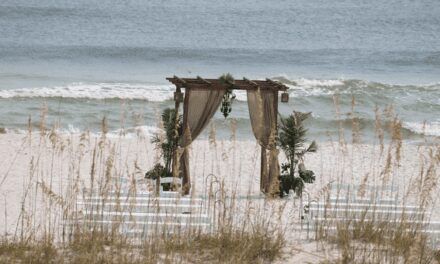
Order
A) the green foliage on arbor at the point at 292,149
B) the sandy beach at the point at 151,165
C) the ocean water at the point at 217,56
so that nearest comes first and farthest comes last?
the sandy beach at the point at 151,165 → the green foliage on arbor at the point at 292,149 → the ocean water at the point at 217,56

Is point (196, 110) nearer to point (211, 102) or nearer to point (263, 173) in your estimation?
point (211, 102)

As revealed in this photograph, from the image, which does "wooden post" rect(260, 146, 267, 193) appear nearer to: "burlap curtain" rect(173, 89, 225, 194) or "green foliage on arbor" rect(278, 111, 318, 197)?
"green foliage on arbor" rect(278, 111, 318, 197)

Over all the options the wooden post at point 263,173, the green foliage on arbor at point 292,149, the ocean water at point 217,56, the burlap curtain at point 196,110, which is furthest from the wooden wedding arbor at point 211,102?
the ocean water at point 217,56

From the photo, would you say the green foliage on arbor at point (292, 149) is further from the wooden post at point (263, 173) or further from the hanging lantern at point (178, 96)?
the hanging lantern at point (178, 96)

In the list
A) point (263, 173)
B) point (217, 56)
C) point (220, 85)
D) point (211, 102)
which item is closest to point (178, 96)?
point (211, 102)

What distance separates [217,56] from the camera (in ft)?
141

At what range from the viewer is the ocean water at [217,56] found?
85.6 feet

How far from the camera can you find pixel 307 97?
1166 inches

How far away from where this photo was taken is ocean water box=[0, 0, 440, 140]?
26078 millimetres

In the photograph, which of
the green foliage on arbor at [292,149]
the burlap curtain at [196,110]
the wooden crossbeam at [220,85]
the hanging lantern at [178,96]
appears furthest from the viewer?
the green foliage on arbor at [292,149]

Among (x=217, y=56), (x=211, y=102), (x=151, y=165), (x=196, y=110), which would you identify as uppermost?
(x=217, y=56)

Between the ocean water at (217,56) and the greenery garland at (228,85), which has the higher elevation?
the ocean water at (217,56)

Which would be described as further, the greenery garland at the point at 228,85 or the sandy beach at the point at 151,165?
the greenery garland at the point at 228,85

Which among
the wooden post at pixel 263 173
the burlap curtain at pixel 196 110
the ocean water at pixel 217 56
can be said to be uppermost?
the ocean water at pixel 217 56
